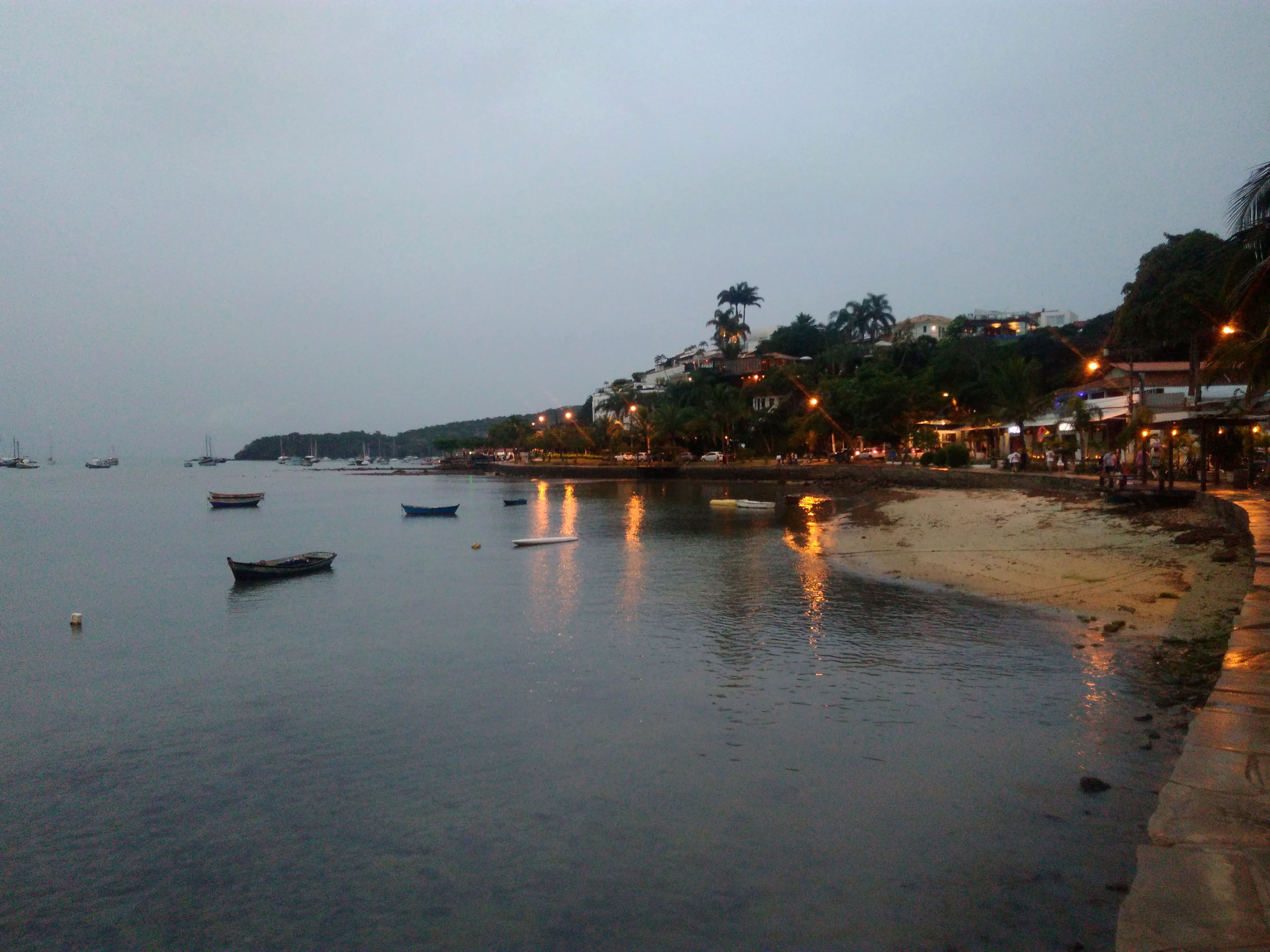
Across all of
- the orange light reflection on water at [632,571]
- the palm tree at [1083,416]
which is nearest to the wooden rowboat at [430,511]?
the orange light reflection on water at [632,571]

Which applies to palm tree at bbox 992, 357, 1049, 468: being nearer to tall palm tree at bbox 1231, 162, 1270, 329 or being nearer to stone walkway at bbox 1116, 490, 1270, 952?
tall palm tree at bbox 1231, 162, 1270, 329

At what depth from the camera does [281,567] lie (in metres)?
33.1

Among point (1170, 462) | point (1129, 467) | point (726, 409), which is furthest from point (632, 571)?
point (726, 409)

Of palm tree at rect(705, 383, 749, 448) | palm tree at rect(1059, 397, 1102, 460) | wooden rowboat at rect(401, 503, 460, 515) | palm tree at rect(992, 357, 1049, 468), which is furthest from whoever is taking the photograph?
palm tree at rect(705, 383, 749, 448)

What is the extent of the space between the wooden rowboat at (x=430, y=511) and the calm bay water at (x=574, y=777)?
37.8 meters

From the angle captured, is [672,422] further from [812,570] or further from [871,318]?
[812,570]

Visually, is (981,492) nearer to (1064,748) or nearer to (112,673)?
(1064,748)

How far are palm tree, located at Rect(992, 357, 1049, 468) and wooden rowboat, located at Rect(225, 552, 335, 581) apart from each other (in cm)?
4421

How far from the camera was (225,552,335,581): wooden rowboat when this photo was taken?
3175 centimetres

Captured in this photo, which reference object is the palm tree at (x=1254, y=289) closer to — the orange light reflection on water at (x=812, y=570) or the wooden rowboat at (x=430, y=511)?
the orange light reflection on water at (x=812, y=570)

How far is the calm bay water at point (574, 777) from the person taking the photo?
339 inches

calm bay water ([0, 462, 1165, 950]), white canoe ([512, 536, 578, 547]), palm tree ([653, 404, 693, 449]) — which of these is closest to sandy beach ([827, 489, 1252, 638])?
calm bay water ([0, 462, 1165, 950])

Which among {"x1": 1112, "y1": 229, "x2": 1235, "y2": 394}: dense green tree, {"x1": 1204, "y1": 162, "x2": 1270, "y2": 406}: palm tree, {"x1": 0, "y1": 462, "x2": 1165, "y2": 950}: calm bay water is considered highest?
{"x1": 1112, "y1": 229, "x2": 1235, "y2": 394}: dense green tree

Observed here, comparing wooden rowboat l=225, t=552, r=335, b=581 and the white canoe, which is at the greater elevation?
wooden rowboat l=225, t=552, r=335, b=581
